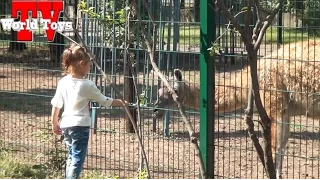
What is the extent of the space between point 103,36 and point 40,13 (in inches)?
43.0

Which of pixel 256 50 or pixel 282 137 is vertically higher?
pixel 256 50

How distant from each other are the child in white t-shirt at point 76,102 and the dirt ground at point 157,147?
1.16 m

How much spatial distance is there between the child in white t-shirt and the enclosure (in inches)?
24.5

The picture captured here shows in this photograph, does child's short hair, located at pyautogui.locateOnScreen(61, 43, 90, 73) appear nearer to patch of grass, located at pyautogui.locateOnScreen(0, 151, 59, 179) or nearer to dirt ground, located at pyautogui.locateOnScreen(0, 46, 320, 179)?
patch of grass, located at pyautogui.locateOnScreen(0, 151, 59, 179)

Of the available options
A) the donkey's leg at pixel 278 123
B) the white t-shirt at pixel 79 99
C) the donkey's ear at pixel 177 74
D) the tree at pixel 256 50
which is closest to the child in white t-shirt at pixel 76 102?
the white t-shirt at pixel 79 99

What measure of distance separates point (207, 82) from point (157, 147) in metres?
2.93

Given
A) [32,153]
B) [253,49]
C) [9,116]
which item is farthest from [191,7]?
[9,116]

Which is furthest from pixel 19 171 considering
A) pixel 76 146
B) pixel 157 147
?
pixel 157 147

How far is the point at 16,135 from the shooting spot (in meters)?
10.6

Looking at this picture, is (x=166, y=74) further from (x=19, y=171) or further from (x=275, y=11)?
(x=275, y=11)

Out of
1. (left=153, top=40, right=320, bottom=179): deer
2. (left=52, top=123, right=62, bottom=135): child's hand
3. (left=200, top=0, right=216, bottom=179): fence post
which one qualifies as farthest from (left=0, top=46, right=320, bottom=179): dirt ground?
(left=52, top=123, right=62, bottom=135): child's hand

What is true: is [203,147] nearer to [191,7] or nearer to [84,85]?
[84,85]

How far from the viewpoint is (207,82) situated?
6922 mm

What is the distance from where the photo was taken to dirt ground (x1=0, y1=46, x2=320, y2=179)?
27.0 ft
